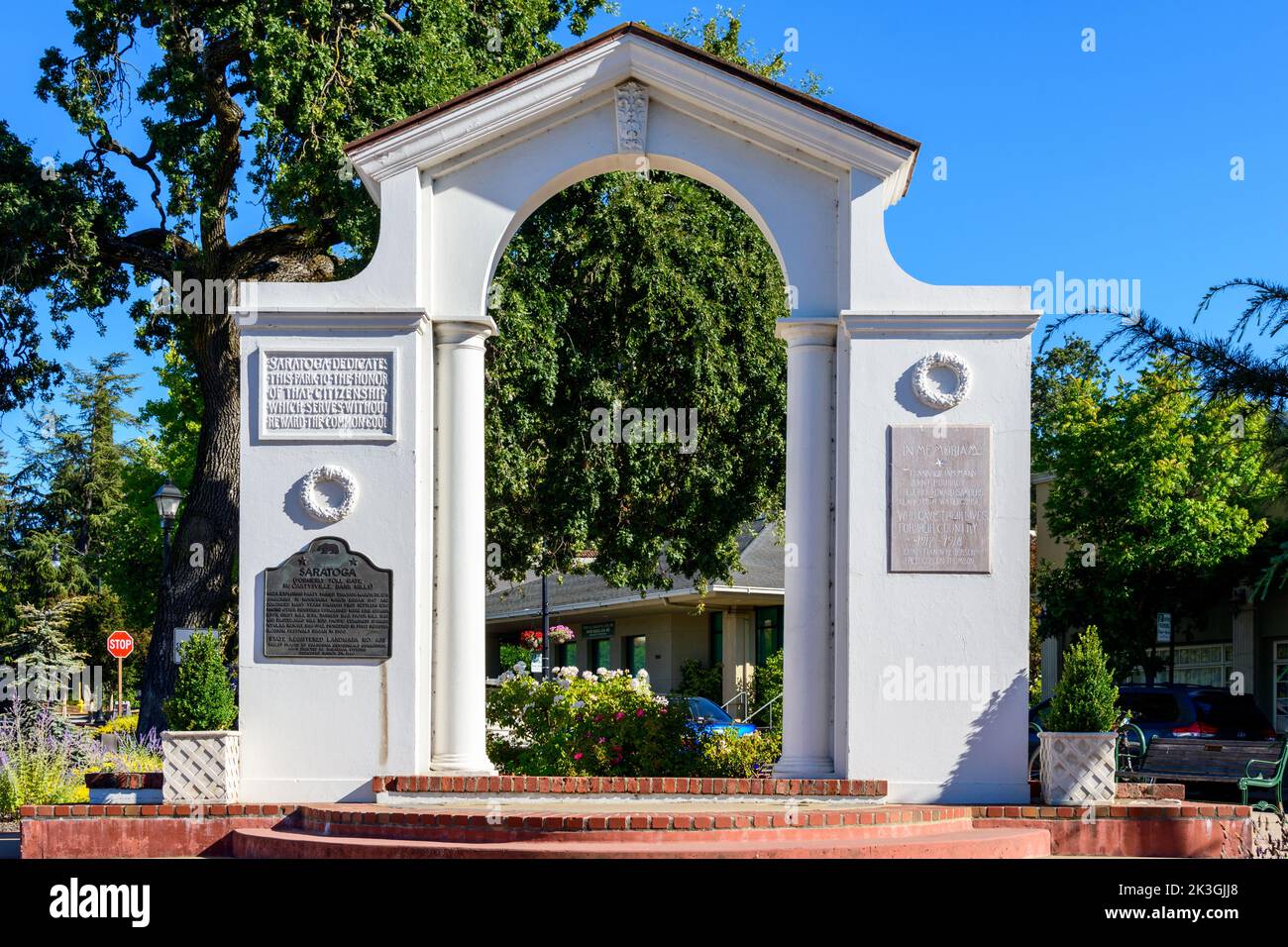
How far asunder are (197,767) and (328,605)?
175cm

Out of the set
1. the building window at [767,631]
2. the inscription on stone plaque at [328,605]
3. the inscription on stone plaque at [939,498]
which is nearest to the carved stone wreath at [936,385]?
the inscription on stone plaque at [939,498]

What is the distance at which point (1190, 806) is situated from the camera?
38.5 feet

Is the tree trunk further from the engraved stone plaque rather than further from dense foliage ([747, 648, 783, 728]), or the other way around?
dense foliage ([747, 648, 783, 728])

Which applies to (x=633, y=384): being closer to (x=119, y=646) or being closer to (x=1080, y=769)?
(x=1080, y=769)

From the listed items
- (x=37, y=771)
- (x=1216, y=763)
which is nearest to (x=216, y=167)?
(x=37, y=771)

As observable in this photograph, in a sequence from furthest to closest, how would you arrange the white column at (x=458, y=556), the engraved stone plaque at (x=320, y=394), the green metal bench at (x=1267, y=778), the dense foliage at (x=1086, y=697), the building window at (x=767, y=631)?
the building window at (x=767, y=631), the green metal bench at (x=1267, y=778), the white column at (x=458, y=556), the engraved stone plaque at (x=320, y=394), the dense foliage at (x=1086, y=697)

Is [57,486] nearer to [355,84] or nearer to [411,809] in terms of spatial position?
[355,84]

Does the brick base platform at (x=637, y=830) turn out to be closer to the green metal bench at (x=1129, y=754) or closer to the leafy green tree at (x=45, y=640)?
the green metal bench at (x=1129, y=754)

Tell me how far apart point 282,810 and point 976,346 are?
7.24 metres

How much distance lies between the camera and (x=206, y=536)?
69.4 ft

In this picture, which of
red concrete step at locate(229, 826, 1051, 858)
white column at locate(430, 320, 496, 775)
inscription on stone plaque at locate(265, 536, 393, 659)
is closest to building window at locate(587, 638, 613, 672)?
white column at locate(430, 320, 496, 775)

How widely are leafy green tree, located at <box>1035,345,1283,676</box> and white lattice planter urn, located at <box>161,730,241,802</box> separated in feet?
64.4

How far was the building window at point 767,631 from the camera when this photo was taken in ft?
110

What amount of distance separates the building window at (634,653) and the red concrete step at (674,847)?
89.8 ft
